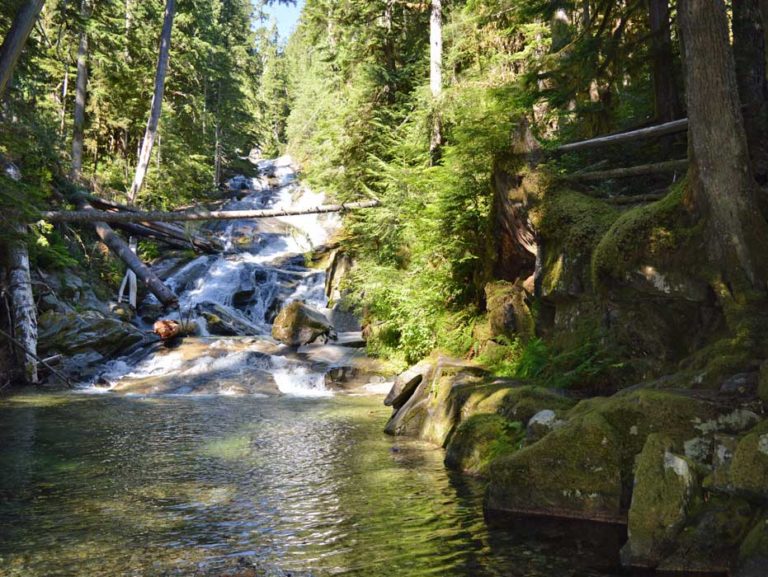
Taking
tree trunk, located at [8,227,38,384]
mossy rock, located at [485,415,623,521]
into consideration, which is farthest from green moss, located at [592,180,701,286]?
tree trunk, located at [8,227,38,384]

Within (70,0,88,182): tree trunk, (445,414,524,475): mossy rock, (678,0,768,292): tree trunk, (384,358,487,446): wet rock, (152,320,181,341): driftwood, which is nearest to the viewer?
(678,0,768,292): tree trunk

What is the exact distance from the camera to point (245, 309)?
930 inches

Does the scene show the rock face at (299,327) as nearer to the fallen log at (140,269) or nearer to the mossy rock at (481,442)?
the fallen log at (140,269)

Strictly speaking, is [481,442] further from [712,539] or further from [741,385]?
[712,539]

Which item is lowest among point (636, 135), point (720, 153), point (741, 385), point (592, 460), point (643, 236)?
point (592, 460)

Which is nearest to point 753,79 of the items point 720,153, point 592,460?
point 720,153

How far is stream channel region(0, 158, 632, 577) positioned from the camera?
464 cm

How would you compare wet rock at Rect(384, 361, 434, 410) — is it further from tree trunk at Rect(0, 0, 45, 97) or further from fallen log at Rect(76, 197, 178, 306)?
fallen log at Rect(76, 197, 178, 306)

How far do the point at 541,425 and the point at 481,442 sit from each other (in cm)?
105

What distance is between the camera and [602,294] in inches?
325

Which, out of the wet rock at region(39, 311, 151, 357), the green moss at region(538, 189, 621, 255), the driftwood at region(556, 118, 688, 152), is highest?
the driftwood at region(556, 118, 688, 152)

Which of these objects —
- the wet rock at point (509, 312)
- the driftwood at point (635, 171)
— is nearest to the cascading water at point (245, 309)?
the wet rock at point (509, 312)

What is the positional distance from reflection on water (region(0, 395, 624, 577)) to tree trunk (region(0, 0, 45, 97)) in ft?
17.3

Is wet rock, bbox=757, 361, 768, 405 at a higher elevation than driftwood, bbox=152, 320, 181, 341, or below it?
below
